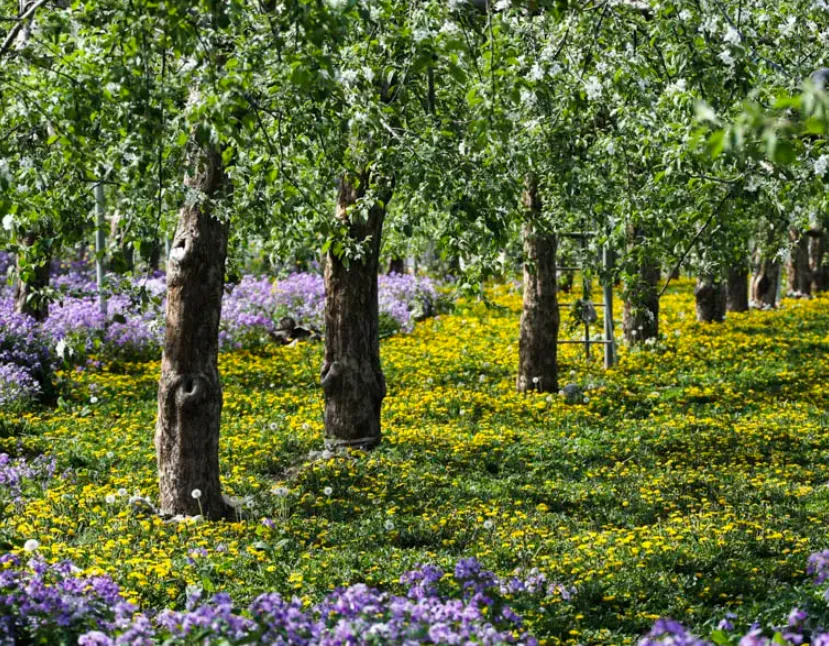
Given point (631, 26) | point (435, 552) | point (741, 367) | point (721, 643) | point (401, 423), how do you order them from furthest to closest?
point (741, 367) → point (401, 423) → point (631, 26) → point (435, 552) → point (721, 643)

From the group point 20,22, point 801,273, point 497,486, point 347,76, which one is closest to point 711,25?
point 347,76

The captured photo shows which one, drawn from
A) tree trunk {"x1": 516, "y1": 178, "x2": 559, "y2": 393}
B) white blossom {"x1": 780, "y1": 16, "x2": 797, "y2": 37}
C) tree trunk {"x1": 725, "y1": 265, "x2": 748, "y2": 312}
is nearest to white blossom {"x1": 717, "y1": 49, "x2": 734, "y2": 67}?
white blossom {"x1": 780, "y1": 16, "x2": 797, "y2": 37}

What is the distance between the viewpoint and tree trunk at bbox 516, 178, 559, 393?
1345cm

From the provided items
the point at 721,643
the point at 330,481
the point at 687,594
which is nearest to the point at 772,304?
the point at 330,481

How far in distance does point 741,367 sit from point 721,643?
11.9 m


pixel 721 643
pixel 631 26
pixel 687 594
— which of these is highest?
pixel 631 26

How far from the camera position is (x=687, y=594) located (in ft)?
20.5

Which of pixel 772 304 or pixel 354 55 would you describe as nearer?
pixel 354 55

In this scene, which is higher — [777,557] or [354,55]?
[354,55]

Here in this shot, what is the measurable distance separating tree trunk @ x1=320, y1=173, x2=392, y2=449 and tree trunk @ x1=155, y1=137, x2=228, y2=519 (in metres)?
2.62

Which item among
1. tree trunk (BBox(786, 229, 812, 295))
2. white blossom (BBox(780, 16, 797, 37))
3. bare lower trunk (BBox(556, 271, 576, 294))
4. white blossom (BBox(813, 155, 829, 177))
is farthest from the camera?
tree trunk (BBox(786, 229, 812, 295))

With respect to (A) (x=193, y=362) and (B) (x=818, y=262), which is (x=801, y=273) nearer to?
(B) (x=818, y=262)

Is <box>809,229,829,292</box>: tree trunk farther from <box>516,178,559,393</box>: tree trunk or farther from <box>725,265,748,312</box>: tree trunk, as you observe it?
<box>516,178,559,393</box>: tree trunk

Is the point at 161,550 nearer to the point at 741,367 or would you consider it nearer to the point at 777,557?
the point at 777,557
